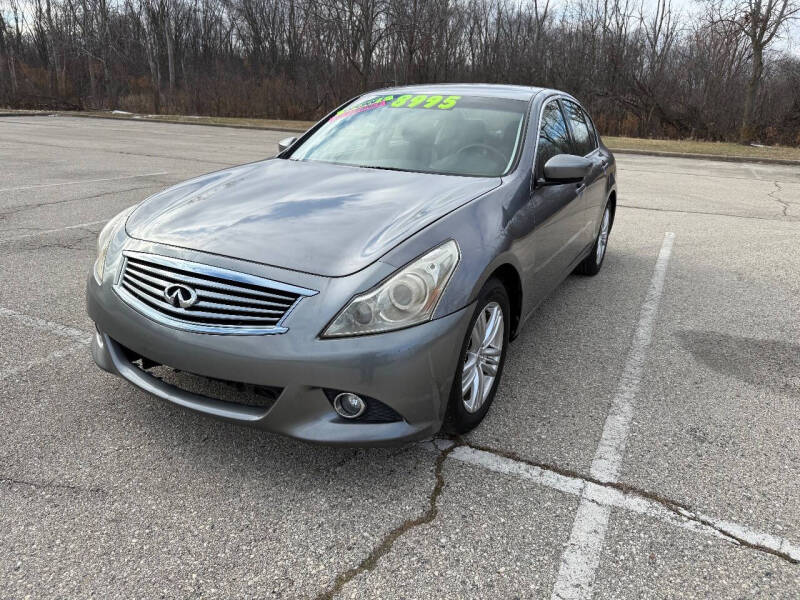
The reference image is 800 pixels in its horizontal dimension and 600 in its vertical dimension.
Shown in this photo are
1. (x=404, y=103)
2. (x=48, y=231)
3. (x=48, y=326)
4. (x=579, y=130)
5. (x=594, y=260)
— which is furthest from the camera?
(x=48, y=231)

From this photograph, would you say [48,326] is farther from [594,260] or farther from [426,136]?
[594,260]

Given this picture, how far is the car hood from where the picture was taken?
2496 mm

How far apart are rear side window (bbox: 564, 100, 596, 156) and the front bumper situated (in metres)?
2.89

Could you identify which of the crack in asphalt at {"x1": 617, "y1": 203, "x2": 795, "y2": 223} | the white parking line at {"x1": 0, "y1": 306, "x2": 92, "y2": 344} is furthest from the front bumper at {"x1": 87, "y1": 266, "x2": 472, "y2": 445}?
the crack in asphalt at {"x1": 617, "y1": 203, "x2": 795, "y2": 223}

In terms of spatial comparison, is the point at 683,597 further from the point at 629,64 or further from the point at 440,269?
the point at 629,64

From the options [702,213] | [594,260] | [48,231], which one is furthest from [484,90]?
[702,213]

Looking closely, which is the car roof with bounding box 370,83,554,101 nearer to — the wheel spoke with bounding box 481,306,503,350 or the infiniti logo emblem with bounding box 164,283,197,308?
the wheel spoke with bounding box 481,306,503,350

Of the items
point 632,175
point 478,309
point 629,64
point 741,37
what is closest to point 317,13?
point 629,64

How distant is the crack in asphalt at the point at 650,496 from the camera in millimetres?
2246

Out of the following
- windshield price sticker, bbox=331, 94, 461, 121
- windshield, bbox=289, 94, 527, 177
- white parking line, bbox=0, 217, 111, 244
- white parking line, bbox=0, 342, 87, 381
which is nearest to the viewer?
white parking line, bbox=0, 342, 87, 381

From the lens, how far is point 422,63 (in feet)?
111

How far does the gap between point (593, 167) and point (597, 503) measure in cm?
297

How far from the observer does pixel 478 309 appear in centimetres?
266

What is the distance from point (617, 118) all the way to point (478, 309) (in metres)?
26.6
